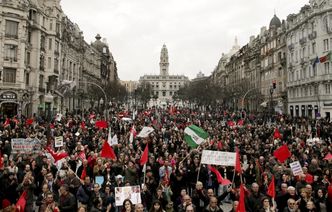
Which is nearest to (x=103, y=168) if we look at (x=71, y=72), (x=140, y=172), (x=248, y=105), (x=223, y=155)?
(x=140, y=172)

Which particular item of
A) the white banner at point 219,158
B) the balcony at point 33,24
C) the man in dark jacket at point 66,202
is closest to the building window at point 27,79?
the balcony at point 33,24

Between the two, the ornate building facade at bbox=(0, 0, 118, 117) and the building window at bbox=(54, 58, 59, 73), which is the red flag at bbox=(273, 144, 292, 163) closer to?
the ornate building facade at bbox=(0, 0, 118, 117)

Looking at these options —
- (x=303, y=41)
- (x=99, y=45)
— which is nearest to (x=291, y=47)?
(x=303, y=41)

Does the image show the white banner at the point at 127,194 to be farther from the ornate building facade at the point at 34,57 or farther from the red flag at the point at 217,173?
the ornate building facade at the point at 34,57

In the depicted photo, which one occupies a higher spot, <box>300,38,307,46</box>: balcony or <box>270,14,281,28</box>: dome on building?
<box>270,14,281,28</box>: dome on building

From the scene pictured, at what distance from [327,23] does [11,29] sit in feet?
140

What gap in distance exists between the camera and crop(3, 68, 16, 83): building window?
4347 cm

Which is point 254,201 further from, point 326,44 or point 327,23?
point 327,23

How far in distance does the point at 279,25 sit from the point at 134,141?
5971 centimetres

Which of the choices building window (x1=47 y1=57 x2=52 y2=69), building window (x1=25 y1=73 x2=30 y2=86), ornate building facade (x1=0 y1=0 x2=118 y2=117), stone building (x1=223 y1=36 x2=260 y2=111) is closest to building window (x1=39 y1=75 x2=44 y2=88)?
ornate building facade (x1=0 y1=0 x2=118 y2=117)

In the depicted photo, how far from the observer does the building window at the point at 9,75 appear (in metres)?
43.5

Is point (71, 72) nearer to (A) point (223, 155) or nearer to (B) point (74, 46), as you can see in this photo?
(B) point (74, 46)

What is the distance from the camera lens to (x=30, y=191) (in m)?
10.1

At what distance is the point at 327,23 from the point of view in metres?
50.3
